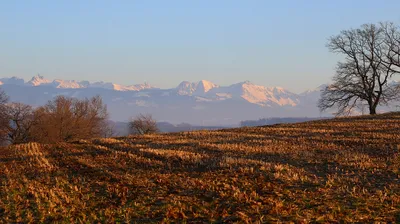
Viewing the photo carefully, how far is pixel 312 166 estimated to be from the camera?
→ 49.6ft

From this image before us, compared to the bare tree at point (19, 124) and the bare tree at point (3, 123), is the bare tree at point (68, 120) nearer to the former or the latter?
the bare tree at point (19, 124)

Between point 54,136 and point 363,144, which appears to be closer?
point 363,144

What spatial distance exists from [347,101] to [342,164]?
147 ft

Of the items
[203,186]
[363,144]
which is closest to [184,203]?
[203,186]

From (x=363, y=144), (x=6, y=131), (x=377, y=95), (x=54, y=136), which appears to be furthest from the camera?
(x=54, y=136)

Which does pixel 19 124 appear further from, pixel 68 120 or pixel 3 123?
pixel 68 120

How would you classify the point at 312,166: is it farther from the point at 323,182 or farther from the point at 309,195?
the point at 309,195

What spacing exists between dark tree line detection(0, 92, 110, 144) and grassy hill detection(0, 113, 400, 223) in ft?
149

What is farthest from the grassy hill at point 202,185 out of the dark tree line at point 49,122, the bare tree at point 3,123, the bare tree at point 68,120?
the bare tree at point 68,120

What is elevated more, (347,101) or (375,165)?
(347,101)

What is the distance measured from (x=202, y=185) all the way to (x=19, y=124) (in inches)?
2505

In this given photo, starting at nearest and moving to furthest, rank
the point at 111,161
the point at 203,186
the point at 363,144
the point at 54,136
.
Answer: the point at 203,186 → the point at 111,161 → the point at 363,144 → the point at 54,136

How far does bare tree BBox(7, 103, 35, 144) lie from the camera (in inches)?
2515

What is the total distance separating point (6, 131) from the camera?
61.8 m
